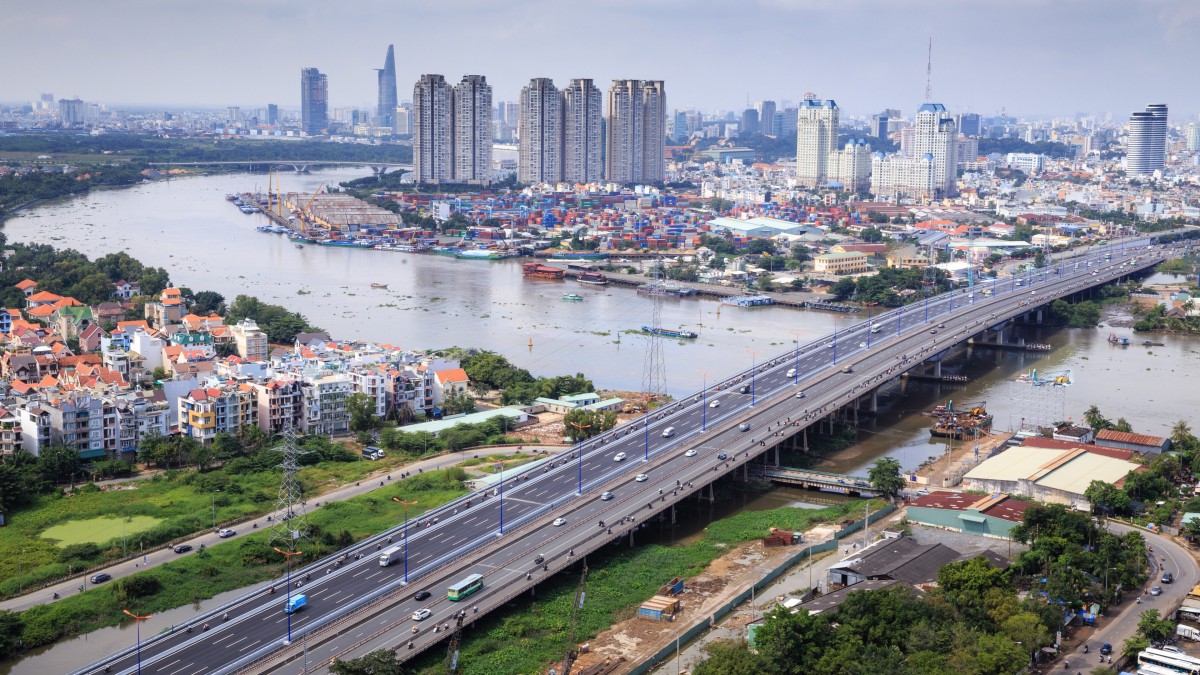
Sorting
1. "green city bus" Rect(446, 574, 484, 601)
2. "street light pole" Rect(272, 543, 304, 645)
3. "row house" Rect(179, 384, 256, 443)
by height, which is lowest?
"street light pole" Rect(272, 543, 304, 645)

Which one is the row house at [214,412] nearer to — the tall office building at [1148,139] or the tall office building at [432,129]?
the tall office building at [432,129]

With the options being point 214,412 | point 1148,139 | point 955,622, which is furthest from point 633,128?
point 955,622

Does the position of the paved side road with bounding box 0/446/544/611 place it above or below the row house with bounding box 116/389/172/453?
below

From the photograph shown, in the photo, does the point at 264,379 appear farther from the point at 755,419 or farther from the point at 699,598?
the point at 699,598

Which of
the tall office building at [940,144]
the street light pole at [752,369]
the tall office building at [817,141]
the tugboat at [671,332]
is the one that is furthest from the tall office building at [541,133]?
the street light pole at [752,369]

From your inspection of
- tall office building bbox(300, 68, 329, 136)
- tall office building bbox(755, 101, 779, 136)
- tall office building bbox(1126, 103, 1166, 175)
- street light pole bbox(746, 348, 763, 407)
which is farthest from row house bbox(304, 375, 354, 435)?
tall office building bbox(300, 68, 329, 136)

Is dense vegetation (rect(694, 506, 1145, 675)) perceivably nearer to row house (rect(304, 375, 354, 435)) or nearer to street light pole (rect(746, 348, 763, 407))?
street light pole (rect(746, 348, 763, 407))

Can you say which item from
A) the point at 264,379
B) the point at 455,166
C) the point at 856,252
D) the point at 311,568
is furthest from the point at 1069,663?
the point at 455,166
